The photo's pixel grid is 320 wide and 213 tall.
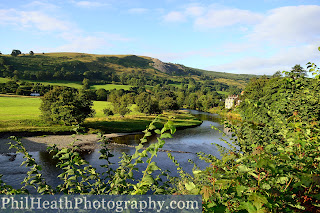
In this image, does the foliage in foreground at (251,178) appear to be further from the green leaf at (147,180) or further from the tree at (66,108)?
the tree at (66,108)

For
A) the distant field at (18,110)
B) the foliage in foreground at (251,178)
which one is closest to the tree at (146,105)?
the distant field at (18,110)

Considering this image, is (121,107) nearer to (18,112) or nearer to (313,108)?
(18,112)

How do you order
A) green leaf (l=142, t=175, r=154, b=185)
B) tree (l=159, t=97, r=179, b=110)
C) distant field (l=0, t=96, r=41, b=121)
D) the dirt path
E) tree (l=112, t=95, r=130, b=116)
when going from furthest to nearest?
tree (l=159, t=97, r=179, b=110), tree (l=112, t=95, r=130, b=116), distant field (l=0, t=96, r=41, b=121), the dirt path, green leaf (l=142, t=175, r=154, b=185)

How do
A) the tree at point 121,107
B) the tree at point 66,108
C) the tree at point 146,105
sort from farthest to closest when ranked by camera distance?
the tree at point 146,105 < the tree at point 121,107 < the tree at point 66,108

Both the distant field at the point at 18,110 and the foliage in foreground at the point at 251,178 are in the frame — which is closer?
the foliage in foreground at the point at 251,178

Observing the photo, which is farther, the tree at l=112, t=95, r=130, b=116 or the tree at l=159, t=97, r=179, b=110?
the tree at l=159, t=97, r=179, b=110

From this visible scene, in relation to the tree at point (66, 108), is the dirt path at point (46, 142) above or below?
below

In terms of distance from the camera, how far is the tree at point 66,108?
155ft

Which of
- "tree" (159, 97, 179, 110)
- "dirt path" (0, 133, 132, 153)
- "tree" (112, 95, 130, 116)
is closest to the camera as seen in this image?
"dirt path" (0, 133, 132, 153)

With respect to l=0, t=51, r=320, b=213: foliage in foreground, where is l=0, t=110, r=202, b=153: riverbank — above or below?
below

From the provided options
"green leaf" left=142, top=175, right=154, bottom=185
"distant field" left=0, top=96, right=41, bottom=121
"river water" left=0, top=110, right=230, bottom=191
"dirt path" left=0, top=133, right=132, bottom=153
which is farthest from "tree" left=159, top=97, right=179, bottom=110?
"green leaf" left=142, top=175, right=154, bottom=185

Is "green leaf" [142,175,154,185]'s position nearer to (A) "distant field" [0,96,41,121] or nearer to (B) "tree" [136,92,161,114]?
(A) "distant field" [0,96,41,121]

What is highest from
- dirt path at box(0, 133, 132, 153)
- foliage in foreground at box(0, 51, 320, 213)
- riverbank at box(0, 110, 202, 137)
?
foliage in foreground at box(0, 51, 320, 213)

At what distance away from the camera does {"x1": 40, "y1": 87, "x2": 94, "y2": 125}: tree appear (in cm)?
4709
